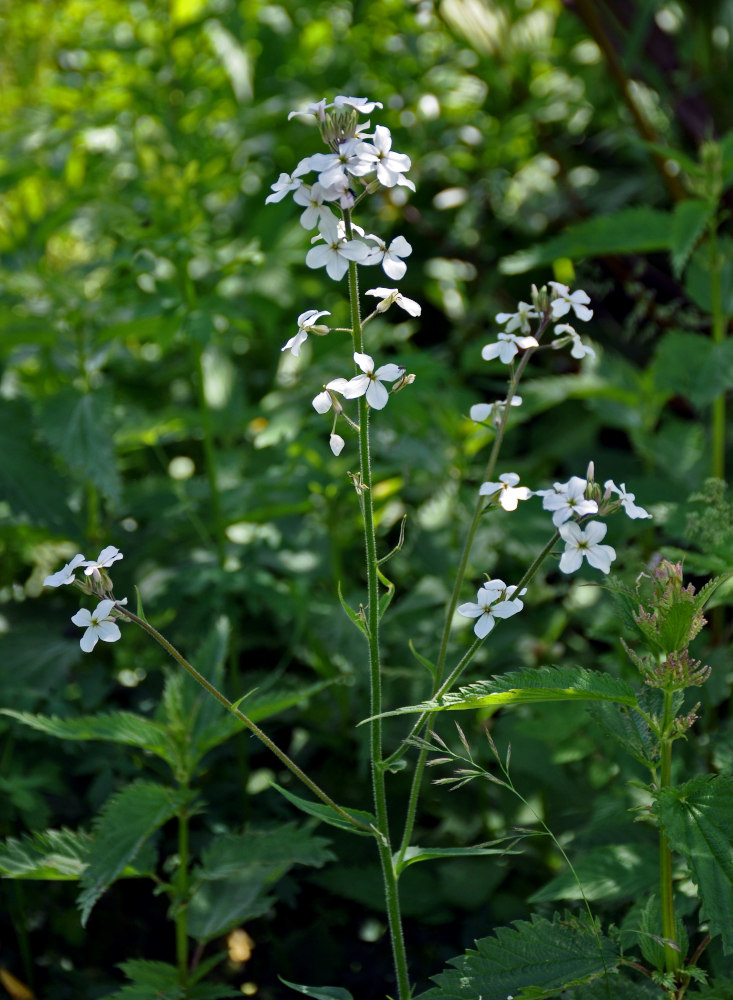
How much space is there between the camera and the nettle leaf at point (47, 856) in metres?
1.28

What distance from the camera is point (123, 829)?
131 centimetres

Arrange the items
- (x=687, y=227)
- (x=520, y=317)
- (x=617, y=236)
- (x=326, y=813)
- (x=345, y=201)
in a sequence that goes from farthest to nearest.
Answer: (x=617, y=236) → (x=687, y=227) → (x=520, y=317) → (x=326, y=813) → (x=345, y=201)

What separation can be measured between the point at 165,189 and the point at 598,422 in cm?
133

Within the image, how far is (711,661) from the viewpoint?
1.58 metres

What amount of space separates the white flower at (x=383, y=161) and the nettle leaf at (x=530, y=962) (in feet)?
2.97

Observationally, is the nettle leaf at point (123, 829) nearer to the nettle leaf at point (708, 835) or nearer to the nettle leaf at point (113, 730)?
the nettle leaf at point (113, 730)

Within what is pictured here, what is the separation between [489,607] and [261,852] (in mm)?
595

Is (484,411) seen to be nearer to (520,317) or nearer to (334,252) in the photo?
(520,317)

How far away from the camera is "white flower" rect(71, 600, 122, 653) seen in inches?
39.2

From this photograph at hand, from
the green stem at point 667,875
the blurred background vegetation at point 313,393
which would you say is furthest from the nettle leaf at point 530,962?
the blurred background vegetation at point 313,393

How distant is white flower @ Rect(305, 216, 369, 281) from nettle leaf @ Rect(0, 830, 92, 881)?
2.93 feet

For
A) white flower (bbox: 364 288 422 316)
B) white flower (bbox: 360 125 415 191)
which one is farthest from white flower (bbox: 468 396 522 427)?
white flower (bbox: 360 125 415 191)

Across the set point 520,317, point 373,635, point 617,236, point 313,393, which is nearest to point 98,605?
point 373,635

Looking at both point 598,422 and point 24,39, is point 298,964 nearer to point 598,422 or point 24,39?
point 598,422
